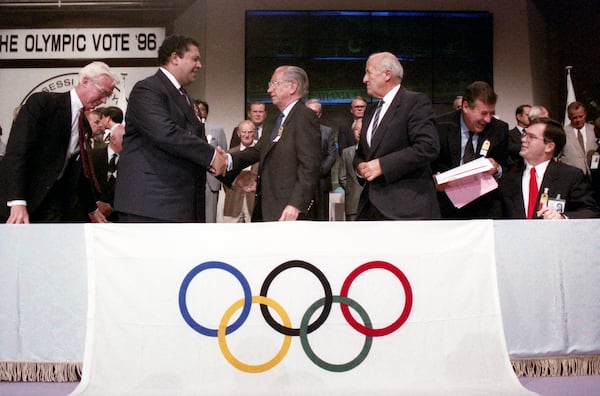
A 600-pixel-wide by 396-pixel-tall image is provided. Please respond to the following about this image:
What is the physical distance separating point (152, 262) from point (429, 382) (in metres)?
1.41

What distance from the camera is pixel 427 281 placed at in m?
3.52

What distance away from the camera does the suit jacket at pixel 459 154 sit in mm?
4672

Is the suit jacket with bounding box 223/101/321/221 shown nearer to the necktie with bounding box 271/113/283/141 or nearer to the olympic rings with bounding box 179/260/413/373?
the necktie with bounding box 271/113/283/141

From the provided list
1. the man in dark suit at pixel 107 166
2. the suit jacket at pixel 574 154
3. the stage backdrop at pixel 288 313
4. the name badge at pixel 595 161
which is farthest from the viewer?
the suit jacket at pixel 574 154

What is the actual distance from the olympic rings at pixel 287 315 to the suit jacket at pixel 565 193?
146 centimetres

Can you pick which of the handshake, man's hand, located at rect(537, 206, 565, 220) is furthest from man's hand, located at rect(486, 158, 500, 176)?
the handshake

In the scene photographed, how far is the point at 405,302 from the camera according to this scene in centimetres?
349

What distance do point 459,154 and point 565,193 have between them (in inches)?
27.1

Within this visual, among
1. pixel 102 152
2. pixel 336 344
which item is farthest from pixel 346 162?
pixel 336 344

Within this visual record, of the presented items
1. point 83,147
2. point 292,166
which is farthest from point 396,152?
point 83,147

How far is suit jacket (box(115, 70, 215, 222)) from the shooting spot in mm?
3994

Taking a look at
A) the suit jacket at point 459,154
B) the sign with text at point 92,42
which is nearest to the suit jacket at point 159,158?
the suit jacket at point 459,154

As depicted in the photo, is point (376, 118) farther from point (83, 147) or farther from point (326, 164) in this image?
point (326, 164)

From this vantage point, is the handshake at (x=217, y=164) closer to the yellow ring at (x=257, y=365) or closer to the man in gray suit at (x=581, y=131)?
the yellow ring at (x=257, y=365)
